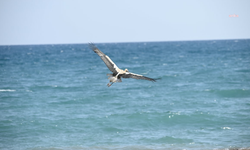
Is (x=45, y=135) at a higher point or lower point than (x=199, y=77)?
higher

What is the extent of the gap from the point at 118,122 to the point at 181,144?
7462 millimetres

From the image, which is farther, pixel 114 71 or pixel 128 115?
pixel 128 115

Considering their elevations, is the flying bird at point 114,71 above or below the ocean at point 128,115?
above

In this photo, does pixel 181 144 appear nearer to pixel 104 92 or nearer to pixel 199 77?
pixel 104 92

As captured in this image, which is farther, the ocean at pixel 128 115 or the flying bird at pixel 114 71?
the ocean at pixel 128 115

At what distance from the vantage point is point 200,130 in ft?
84.4

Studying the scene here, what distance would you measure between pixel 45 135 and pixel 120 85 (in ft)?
73.0

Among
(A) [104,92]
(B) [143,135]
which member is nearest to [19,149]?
(B) [143,135]

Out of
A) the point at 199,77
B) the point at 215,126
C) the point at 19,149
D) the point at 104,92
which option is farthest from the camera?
the point at 199,77

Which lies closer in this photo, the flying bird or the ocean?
the flying bird

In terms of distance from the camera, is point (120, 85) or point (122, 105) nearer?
point (122, 105)

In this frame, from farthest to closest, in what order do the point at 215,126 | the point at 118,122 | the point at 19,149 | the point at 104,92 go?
the point at 104,92
the point at 118,122
the point at 215,126
the point at 19,149

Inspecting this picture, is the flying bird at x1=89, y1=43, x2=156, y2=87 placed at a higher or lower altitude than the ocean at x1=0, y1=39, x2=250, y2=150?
higher

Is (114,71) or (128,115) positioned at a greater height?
(114,71)
